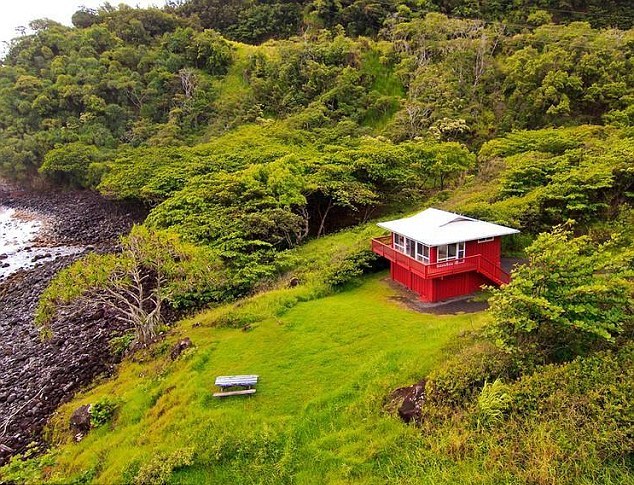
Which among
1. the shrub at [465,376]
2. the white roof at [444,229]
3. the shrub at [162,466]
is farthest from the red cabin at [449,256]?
the shrub at [162,466]

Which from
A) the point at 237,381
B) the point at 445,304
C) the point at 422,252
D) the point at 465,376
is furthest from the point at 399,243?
the point at 237,381

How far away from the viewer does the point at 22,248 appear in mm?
37656

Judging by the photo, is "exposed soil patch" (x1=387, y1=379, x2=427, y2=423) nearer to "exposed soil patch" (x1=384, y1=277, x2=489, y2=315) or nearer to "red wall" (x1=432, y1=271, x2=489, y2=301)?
"exposed soil patch" (x1=384, y1=277, x2=489, y2=315)

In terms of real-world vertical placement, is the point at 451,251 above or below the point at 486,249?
above

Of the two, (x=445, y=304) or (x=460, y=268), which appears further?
(x=460, y=268)

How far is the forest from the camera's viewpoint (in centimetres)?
1109

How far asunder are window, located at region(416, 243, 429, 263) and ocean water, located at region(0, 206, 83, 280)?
28352 millimetres

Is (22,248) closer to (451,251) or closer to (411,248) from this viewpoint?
(411,248)

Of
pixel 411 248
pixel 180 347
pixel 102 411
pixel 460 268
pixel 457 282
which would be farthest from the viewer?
pixel 411 248

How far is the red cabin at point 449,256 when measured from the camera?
18.3 m

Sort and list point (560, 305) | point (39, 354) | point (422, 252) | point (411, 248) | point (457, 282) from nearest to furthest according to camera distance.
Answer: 1. point (560, 305)
2. point (457, 282)
3. point (422, 252)
4. point (411, 248)
5. point (39, 354)

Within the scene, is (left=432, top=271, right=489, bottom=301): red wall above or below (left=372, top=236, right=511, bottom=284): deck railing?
below

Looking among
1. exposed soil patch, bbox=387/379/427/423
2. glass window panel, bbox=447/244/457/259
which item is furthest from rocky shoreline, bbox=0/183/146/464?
glass window panel, bbox=447/244/457/259

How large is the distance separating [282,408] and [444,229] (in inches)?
413
